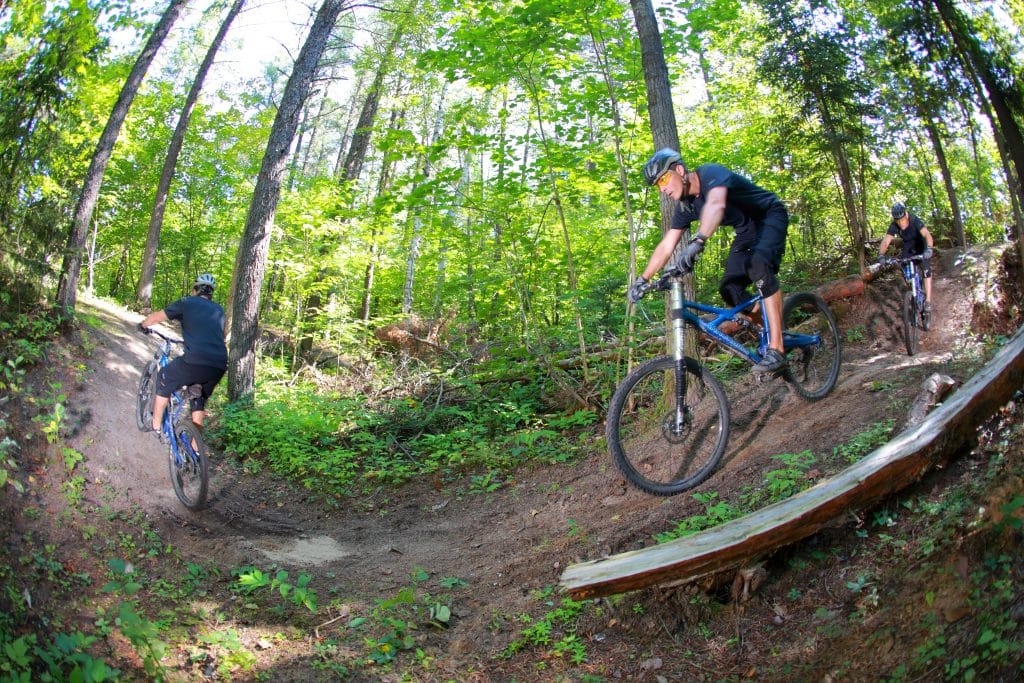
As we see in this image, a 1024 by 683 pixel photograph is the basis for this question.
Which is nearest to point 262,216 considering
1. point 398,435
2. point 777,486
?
point 398,435

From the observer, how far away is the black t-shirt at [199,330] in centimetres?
583

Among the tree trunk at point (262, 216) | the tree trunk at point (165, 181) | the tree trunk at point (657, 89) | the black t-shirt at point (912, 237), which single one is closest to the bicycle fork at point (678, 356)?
the tree trunk at point (657, 89)

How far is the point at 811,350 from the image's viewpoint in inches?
212

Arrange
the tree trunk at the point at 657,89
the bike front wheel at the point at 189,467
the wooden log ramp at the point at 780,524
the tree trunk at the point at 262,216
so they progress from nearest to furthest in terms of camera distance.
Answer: the wooden log ramp at the point at 780,524 → the bike front wheel at the point at 189,467 → the tree trunk at the point at 657,89 → the tree trunk at the point at 262,216

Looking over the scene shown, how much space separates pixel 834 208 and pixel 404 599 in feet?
35.5

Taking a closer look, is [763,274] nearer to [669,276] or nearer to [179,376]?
[669,276]

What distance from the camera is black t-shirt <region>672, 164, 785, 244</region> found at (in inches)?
179

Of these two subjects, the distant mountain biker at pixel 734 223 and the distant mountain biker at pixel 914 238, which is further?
the distant mountain biker at pixel 914 238

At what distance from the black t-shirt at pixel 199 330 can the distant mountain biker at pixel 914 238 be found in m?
8.44

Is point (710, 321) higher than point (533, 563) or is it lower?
higher

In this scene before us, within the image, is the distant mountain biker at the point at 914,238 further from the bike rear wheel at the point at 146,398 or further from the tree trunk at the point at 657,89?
the bike rear wheel at the point at 146,398

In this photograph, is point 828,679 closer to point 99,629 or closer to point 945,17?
point 99,629

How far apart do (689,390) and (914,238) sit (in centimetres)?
554

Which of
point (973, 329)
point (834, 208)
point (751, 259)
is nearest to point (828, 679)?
point (751, 259)
